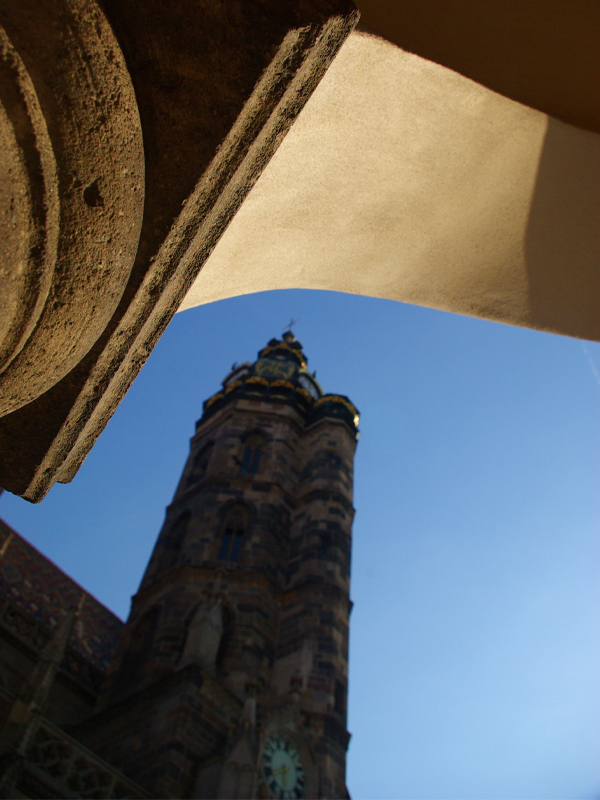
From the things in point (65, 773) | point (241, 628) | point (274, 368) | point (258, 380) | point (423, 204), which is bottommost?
point (423, 204)

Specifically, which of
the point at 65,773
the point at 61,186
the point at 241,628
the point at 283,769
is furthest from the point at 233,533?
the point at 61,186

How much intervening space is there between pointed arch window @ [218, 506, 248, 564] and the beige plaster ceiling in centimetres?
1440

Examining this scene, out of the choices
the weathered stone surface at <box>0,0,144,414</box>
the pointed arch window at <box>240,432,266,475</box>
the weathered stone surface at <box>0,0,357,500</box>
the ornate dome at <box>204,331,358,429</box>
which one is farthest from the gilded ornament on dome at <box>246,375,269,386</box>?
the weathered stone surface at <box>0,0,144,414</box>

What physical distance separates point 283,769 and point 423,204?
1220 centimetres

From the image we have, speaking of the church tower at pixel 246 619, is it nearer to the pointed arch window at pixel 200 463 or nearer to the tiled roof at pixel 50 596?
the pointed arch window at pixel 200 463

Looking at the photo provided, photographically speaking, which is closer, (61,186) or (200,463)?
(61,186)

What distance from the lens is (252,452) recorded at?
20031 millimetres

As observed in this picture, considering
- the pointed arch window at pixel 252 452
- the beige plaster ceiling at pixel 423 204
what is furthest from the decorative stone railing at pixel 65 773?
the pointed arch window at pixel 252 452

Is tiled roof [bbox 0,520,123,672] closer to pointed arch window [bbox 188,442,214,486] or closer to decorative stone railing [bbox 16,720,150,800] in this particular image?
pointed arch window [bbox 188,442,214,486]

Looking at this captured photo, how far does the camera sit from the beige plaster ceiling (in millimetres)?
2312

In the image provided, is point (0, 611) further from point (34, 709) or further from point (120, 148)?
point (120, 148)

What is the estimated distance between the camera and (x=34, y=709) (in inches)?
396

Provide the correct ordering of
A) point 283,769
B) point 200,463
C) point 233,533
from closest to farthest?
point 283,769 < point 233,533 < point 200,463

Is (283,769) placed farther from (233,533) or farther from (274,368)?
(274,368)
